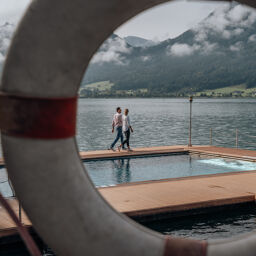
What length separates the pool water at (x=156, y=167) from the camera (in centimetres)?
1055

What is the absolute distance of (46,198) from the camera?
9.62ft

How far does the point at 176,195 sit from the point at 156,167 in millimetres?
4629

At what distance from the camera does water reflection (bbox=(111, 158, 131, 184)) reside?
10258 mm

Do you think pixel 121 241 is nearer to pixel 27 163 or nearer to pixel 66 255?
pixel 66 255

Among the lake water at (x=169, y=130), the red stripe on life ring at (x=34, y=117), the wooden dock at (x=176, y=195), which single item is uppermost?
the red stripe on life ring at (x=34, y=117)

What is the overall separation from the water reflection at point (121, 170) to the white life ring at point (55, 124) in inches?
271

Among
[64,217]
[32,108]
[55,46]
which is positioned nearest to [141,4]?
[55,46]

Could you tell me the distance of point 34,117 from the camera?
288 centimetres

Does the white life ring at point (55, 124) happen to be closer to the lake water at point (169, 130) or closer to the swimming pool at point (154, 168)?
the swimming pool at point (154, 168)

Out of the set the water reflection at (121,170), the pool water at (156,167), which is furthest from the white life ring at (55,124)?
the water reflection at (121,170)

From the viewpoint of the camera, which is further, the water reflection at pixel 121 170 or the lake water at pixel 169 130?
the lake water at pixel 169 130

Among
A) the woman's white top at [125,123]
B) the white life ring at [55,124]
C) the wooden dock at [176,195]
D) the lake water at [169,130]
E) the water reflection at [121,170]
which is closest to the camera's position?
the white life ring at [55,124]

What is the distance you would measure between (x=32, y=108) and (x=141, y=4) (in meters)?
0.99

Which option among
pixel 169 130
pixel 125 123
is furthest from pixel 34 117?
pixel 169 130
